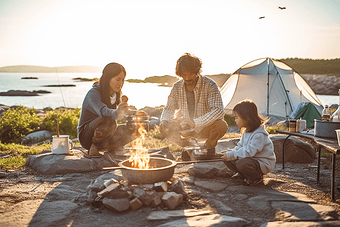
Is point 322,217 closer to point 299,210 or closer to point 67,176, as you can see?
point 299,210

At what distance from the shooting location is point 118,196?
2977 millimetres

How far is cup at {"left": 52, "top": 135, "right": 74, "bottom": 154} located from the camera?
4707 millimetres

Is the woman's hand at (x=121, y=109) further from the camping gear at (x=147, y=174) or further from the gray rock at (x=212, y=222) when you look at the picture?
the gray rock at (x=212, y=222)

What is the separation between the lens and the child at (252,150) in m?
3.60

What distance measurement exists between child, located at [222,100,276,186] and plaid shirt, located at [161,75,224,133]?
0.72 m

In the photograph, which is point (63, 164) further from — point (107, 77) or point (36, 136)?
point (36, 136)

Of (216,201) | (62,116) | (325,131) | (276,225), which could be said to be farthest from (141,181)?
(62,116)

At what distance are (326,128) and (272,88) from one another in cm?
722

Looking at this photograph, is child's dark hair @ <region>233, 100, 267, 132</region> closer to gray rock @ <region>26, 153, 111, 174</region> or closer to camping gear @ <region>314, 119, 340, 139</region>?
camping gear @ <region>314, 119, 340, 139</region>

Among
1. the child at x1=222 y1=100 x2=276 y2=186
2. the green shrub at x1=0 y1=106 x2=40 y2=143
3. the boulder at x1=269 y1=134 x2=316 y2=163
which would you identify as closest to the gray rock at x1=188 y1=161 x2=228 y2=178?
the child at x1=222 y1=100 x2=276 y2=186

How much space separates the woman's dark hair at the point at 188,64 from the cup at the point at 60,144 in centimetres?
217

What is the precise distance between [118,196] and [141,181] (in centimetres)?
34

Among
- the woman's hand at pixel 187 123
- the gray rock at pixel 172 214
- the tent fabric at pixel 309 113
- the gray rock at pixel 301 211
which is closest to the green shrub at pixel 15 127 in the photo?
the woman's hand at pixel 187 123

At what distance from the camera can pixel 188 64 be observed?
167 inches
